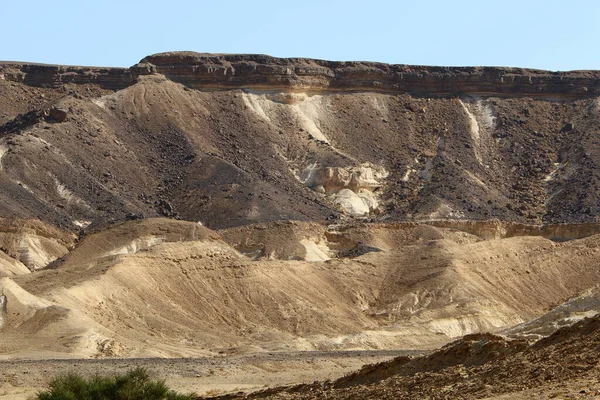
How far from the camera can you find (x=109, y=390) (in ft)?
121

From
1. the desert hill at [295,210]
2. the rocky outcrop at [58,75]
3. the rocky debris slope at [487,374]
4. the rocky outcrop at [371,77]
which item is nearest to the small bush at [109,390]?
the rocky debris slope at [487,374]

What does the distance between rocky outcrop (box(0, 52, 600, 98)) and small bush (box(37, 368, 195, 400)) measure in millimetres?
86226

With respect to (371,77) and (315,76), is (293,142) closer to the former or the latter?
(315,76)

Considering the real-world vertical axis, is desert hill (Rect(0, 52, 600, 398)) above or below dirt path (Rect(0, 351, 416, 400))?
above

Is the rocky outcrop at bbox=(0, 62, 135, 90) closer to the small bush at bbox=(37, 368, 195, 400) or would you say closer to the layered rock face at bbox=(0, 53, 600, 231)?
the layered rock face at bbox=(0, 53, 600, 231)

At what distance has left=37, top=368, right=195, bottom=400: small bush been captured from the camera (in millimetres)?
Result: 36375

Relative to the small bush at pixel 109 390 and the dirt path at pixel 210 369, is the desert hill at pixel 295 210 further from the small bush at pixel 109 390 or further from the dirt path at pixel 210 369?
the small bush at pixel 109 390

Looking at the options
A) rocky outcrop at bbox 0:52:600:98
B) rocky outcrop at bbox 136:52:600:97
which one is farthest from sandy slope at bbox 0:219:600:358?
rocky outcrop at bbox 136:52:600:97

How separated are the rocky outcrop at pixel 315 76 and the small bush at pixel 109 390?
3395 inches

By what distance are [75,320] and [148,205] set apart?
4280cm

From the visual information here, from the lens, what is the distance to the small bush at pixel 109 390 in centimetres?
3638

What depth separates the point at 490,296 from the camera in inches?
3029

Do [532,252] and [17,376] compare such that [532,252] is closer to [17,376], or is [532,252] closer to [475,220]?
[475,220]

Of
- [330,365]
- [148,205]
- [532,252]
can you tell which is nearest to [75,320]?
[330,365]
